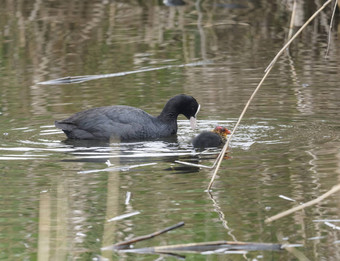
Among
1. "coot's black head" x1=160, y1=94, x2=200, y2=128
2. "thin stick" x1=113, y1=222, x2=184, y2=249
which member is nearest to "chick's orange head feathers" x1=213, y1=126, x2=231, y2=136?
"coot's black head" x1=160, y1=94, x2=200, y2=128

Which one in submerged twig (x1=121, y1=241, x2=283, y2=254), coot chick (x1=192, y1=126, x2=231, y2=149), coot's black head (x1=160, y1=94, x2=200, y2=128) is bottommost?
coot chick (x1=192, y1=126, x2=231, y2=149)

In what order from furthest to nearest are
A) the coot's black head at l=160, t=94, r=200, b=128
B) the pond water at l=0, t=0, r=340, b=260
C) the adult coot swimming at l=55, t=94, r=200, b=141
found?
1. the coot's black head at l=160, t=94, r=200, b=128
2. the adult coot swimming at l=55, t=94, r=200, b=141
3. the pond water at l=0, t=0, r=340, b=260

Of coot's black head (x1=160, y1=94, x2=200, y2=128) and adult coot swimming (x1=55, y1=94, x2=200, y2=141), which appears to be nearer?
adult coot swimming (x1=55, y1=94, x2=200, y2=141)

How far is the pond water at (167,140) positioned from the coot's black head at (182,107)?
7.3 inches

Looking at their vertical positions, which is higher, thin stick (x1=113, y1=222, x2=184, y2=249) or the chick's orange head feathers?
thin stick (x1=113, y1=222, x2=184, y2=249)

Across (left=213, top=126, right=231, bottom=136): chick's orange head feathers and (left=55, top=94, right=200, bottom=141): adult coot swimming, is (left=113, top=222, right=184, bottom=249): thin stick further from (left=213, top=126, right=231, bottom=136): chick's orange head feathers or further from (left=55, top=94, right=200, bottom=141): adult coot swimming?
(left=55, top=94, right=200, bottom=141): adult coot swimming

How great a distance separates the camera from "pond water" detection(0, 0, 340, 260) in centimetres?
576

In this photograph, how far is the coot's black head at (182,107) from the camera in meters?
9.93

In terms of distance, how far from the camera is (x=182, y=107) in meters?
9.98

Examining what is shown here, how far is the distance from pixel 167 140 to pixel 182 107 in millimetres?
506

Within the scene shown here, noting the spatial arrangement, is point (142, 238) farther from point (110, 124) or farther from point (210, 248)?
point (110, 124)

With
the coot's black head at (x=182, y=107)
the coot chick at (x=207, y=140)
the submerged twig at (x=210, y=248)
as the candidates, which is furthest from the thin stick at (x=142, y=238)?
the coot's black head at (x=182, y=107)

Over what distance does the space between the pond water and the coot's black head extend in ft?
0.61

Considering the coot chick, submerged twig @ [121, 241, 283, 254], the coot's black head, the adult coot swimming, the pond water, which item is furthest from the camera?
the coot's black head
